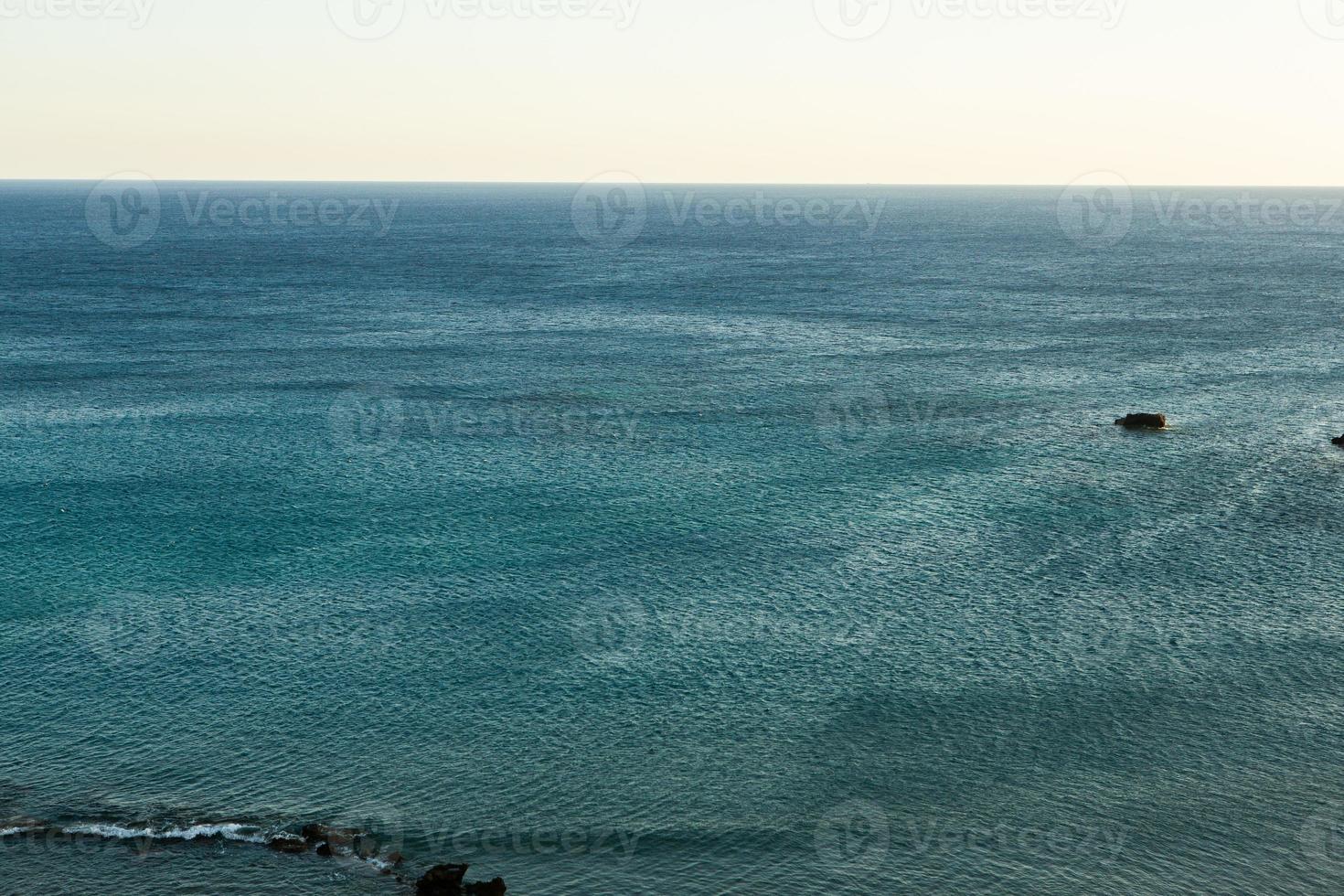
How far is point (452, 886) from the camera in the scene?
5831cm

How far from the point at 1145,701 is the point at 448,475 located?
68834 mm

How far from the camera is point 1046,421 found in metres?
140

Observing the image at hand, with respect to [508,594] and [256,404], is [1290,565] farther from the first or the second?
[256,404]

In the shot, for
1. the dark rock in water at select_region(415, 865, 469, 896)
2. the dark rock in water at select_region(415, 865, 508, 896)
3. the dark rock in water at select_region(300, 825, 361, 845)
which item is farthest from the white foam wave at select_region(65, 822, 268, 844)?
the dark rock in water at select_region(415, 865, 508, 896)

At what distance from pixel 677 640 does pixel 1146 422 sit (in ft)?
245

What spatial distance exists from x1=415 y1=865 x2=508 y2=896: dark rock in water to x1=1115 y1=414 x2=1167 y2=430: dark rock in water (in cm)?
10012

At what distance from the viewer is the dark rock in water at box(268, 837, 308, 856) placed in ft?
201

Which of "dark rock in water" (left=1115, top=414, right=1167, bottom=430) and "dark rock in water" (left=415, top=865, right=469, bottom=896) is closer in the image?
"dark rock in water" (left=415, top=865, right=469, bottom=896)

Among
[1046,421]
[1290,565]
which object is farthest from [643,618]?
[1046,421]

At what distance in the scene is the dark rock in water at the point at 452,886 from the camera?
57.9 meters

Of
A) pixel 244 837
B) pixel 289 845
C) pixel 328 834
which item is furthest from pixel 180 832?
pixel 328 834

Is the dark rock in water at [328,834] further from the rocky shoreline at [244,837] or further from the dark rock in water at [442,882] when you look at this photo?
the dark rock in water at [442,882]

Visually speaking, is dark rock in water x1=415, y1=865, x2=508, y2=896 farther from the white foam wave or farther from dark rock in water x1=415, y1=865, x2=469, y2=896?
the white foam wave

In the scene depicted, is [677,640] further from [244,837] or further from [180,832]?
[180,832]
